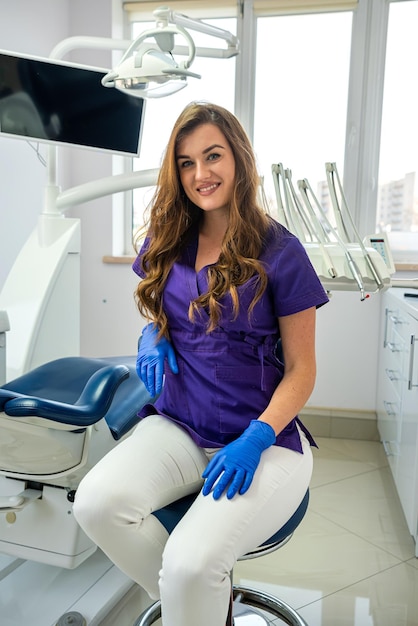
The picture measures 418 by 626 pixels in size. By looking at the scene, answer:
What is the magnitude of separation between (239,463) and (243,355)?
25cm

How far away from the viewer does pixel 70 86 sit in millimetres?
1963

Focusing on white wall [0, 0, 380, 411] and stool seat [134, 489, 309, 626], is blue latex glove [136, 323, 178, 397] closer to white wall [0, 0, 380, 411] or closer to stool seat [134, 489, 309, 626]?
stool seat [134, 489, 309, 626]

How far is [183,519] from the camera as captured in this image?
Answer: 101 centimetres

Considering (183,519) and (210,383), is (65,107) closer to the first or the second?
(210,383)

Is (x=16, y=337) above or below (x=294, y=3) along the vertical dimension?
below

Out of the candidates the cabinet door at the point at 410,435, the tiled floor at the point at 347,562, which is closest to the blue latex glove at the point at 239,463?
the tiled floor at the point at 347,562

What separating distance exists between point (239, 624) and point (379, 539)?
778 millimetres

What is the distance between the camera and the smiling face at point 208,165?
4.09 ft

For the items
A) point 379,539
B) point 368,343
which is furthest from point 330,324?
point 379,539

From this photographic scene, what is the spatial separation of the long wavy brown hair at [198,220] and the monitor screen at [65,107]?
83cm

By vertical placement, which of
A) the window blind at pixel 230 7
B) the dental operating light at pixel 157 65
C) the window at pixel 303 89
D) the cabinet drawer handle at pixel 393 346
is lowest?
the cabinet drawer handle at pixel 393 346

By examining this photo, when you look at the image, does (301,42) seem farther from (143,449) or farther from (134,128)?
(143,449)

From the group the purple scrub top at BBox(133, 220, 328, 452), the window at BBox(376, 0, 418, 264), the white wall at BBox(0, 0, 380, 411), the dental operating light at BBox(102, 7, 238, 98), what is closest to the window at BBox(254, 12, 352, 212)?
the window at BBox(376, 0, 418, 264)

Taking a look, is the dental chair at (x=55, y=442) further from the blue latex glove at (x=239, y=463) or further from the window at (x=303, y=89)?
the window at (x=303, y=89)
